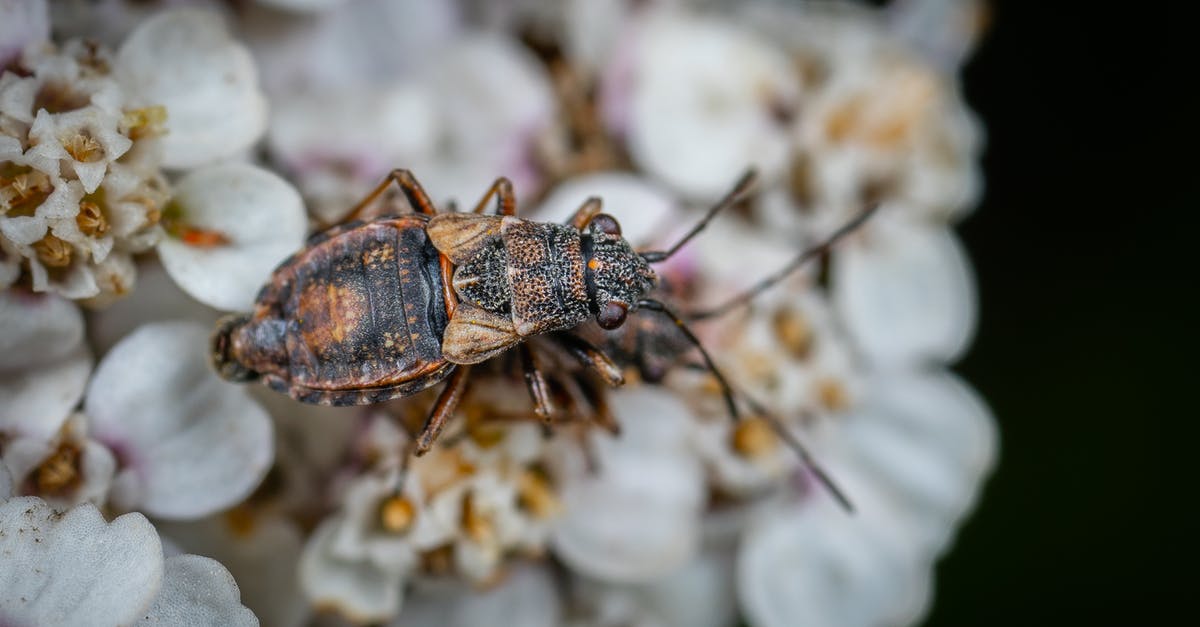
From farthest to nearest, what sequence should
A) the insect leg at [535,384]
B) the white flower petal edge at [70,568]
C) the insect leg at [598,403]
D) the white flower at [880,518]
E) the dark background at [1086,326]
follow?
the dark background at [1086,326] < the white flower at [880,518] < the insect leg at [598,403] < the insect leg at [535,384] < the white flower petal edge at [70,568]

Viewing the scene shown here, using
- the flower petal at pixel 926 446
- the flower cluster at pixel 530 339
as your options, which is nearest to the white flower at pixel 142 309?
the flower cluster at pixel 530 339

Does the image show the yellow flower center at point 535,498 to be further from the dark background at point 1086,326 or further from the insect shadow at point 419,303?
the dark background at point 1086,326

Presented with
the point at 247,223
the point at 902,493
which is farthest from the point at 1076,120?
the point at 247,223

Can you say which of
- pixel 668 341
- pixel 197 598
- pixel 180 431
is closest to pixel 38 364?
pixel 180 431

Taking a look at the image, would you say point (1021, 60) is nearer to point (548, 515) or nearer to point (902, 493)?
point (902, 493)

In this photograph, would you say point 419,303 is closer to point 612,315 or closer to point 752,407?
point 612,315

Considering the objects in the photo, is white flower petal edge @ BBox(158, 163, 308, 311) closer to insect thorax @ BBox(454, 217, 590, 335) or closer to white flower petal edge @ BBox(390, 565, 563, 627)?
insect thorax @ BBox(454, 217, 590, 335)

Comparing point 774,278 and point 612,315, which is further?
point 774,278
